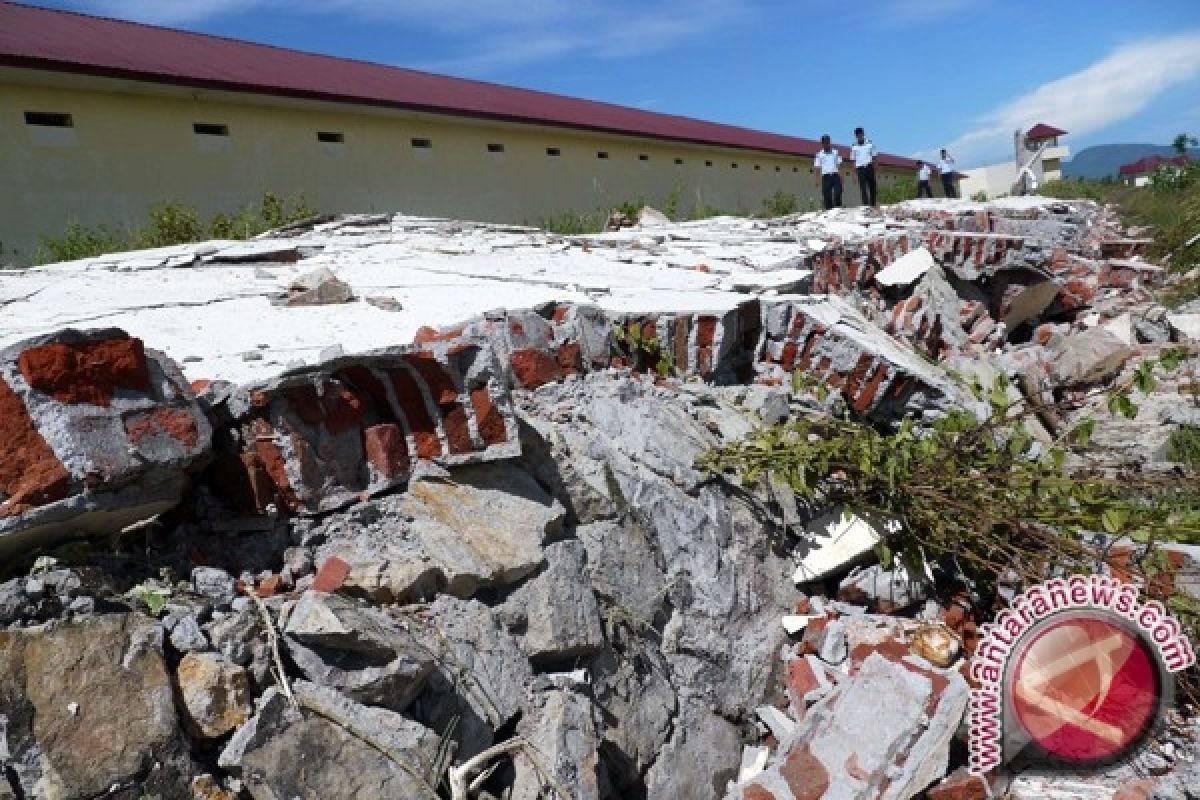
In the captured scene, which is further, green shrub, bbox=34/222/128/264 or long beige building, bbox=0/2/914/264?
long beige building, bbox=0/2/914/264

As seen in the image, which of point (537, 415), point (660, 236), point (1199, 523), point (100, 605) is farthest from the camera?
point (660, 236)

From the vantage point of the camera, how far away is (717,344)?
3.08m

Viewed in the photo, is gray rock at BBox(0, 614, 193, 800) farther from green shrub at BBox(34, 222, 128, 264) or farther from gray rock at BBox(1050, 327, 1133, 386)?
gray rock at BBox(1050, 327, 1133, 386)

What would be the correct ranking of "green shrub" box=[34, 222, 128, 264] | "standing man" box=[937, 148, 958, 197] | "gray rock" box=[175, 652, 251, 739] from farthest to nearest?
1. "standing man" box=[937, 148, 958, 197]
2. "green shrub" box=[34, 222, 128, 264]
3. "gray rock" box=[175, 652, 251, 739]

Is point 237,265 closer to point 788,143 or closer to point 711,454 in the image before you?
point 711,454

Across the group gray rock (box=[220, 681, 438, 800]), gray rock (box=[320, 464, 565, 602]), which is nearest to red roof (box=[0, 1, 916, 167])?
gray rock (box=[320, 464, 565, 602])

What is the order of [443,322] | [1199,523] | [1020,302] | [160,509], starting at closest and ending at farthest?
[160,509] < [1199,523] < [443,322] < [1020,302]

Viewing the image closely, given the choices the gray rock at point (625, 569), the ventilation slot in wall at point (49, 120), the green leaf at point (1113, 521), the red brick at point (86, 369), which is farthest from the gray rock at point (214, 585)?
the ventilation slot in wall at point (49, 120)

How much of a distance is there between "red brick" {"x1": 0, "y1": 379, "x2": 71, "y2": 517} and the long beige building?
7.10 meters

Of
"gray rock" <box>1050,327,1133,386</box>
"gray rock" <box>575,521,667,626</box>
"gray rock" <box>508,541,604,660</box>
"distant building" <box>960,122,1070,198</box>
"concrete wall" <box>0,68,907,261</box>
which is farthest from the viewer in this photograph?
"distant building" <box>960,122,1070,198</box>

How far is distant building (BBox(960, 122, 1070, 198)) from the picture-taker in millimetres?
31906

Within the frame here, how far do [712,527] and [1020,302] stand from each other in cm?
555

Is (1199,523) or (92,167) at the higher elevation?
(92,167)

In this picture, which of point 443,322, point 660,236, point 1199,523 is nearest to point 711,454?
point 443,322
